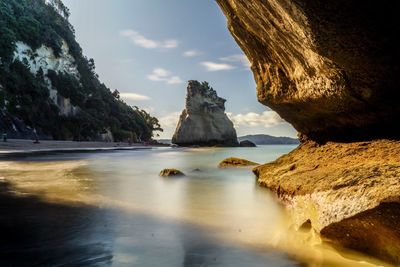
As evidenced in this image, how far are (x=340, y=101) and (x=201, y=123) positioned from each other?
2830 inches

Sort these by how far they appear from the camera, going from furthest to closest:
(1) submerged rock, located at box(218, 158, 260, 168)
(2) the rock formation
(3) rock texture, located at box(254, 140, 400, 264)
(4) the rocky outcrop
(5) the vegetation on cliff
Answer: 1. (4) the rocky outcrop
2. (5) the vegetation on cliff
3. (1) submerged rock, located at box(218, 158, 260, 168)
4. (2) the rock formation
5. (3) rock texture, located at box(254, 140, 400, 264)

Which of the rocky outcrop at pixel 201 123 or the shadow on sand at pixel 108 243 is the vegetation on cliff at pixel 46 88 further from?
the shadow on sand at pixel 108 243

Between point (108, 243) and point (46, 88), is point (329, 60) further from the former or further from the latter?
point (46, 88)

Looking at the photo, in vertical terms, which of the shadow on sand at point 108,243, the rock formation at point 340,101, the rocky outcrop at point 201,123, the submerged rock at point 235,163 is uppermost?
the rocky outcrop at point 201,123

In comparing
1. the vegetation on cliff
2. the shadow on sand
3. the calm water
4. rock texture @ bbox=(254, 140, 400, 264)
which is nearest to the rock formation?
rock texture @ bbox=(254, 140, 400, 264)

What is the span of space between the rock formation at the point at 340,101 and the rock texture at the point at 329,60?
0.01 m

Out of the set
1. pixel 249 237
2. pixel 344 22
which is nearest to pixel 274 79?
pixel 344 22

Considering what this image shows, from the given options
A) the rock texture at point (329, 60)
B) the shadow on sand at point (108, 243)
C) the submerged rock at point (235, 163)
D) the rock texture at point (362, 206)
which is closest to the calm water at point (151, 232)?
the shadow on sand at point (108, 243)

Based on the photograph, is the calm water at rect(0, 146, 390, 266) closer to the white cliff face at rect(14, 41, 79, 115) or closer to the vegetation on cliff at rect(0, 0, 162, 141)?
the vegetation on cliff at rect(0, 0, 162, 141)

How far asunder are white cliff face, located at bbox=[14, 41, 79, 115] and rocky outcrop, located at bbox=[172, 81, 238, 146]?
29.2 metres

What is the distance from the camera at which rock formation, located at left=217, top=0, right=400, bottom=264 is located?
10.9 ft

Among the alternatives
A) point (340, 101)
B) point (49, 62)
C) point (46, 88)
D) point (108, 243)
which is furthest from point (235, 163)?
point (49, 62)

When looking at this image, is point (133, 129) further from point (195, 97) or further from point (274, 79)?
point (274, 79)

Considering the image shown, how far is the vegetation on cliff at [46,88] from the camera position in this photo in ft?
128
